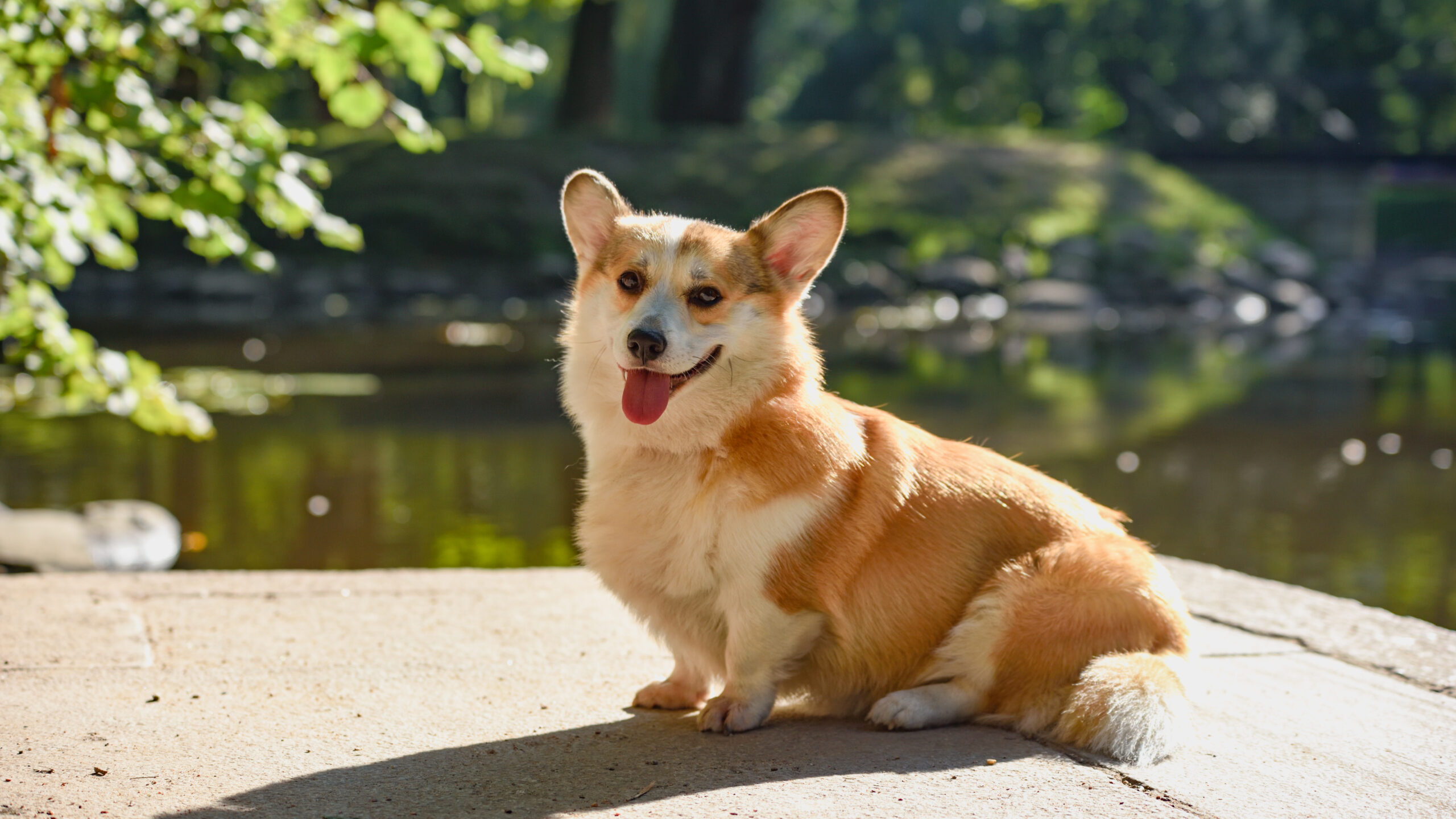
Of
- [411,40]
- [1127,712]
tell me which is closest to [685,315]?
[1127,712]

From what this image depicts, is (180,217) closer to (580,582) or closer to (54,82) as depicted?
(54,82)

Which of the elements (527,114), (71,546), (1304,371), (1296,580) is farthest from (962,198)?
(527,114)

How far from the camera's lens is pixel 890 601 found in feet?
12.9

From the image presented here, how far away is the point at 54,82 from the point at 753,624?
3720 millimetres

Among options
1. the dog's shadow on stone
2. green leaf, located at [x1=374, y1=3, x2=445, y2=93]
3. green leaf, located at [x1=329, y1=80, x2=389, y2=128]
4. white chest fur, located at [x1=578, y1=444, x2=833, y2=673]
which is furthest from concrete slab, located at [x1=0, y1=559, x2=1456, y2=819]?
green leaf, located at [x1=374, y1=3, x2=445, y2=93]

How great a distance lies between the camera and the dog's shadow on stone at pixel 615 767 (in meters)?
3.24

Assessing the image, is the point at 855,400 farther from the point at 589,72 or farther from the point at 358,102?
the point at 589,72

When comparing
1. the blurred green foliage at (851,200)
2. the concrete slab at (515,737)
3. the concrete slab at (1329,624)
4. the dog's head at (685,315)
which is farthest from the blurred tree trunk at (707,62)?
the dog's head at (685,315)

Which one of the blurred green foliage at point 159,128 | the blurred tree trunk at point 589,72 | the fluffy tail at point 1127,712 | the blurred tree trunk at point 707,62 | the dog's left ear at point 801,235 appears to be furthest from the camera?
the blurred tree trunk at point 589,72

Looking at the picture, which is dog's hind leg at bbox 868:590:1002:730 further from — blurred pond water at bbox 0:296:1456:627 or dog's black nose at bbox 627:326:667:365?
blurred pond water at bbox 0:296:1456:627

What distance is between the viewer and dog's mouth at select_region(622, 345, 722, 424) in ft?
12.4

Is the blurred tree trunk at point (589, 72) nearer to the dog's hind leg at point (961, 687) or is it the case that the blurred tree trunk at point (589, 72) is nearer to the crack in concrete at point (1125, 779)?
the dog's hind leg at point (961, 687)

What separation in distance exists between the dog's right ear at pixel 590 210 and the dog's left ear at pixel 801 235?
0.43 meters

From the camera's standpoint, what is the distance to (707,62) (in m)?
29.5
